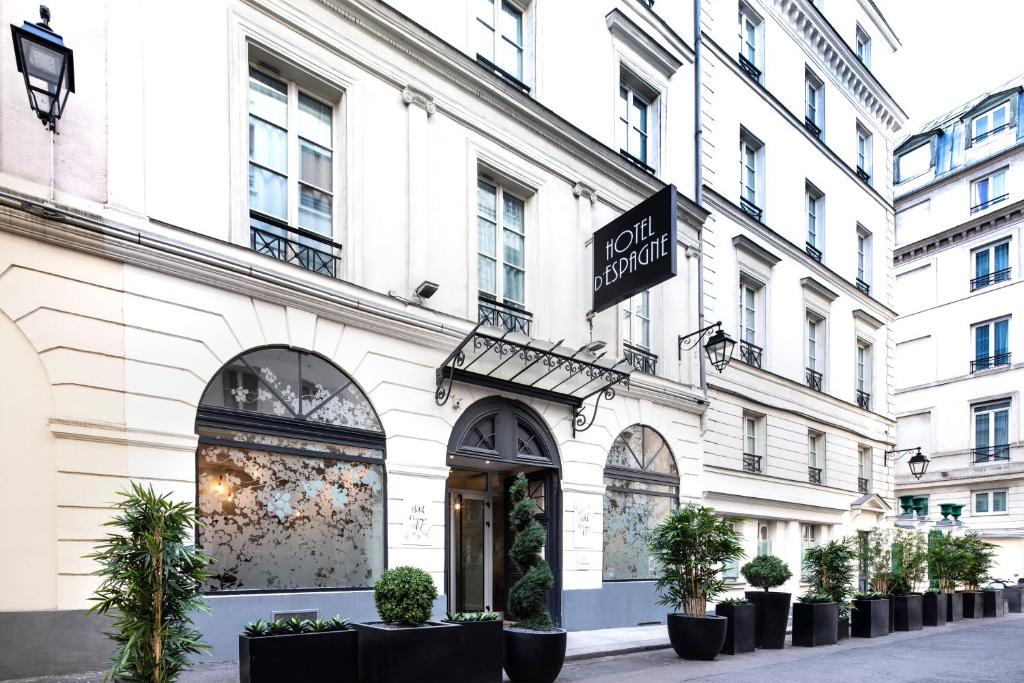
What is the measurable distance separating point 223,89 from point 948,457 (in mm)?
37376

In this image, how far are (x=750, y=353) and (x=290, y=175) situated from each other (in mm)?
13043

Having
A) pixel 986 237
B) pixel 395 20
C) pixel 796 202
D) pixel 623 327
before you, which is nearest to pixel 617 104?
pixel 623 327

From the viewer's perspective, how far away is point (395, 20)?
41.0 ft

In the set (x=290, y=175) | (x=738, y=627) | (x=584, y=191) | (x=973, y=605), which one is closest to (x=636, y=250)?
(x=584, y=191)

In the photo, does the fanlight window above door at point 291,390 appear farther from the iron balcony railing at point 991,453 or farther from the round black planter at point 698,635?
the iron balcony railing at point 991,453

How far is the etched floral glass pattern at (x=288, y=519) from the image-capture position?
10016mm

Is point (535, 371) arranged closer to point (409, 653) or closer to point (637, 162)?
point (637, 162)

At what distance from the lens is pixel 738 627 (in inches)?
495

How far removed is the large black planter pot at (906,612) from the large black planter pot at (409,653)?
40.8 feet

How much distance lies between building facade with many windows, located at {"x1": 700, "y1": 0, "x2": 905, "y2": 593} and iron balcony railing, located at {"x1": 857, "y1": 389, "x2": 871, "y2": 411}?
86mm

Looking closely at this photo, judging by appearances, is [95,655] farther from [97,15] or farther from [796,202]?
[796,202]

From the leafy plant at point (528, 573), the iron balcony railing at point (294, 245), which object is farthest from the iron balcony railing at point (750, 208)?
the leafy plant at point (528, 573)

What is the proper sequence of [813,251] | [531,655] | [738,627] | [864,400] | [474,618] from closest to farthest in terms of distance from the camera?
[474,618] → [531,655] → [738,627] → [813,251] → [864,400]

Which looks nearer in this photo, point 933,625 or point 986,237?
point 933,625
